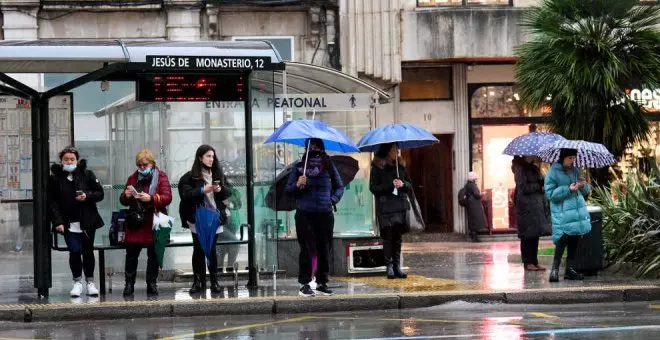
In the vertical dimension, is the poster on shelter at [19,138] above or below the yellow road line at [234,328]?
above

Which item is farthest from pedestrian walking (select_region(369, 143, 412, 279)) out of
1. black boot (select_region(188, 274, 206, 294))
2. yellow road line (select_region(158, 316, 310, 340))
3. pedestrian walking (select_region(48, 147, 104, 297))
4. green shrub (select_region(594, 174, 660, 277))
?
pedestrian walking (select_region(48, 147, 104, 297))

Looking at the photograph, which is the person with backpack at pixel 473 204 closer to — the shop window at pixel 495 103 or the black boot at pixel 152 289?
the shop window at pixel 495 103

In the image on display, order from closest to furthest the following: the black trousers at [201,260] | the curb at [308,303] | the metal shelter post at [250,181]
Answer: the curb at [308,303] < the black trousers at [201,260] < the metal shelter post at [250,181]

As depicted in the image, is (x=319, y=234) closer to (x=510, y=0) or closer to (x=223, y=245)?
(x=223, y=245)

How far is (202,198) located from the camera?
15625mm

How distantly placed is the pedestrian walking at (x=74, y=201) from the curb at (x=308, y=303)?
44.3 inches

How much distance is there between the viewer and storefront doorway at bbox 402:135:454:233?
31.1 m

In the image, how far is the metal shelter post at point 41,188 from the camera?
1548 cm

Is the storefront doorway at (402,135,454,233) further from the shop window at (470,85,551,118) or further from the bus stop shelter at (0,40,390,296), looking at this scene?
the bus stop shelter at (0,40,390,296)

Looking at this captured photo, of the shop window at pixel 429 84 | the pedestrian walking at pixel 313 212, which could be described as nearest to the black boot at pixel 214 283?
the pedestrian walking at pixel 313 212

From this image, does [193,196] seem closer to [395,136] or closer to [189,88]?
[189,88]

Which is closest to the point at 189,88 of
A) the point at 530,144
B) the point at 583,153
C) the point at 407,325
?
the point at 530,144

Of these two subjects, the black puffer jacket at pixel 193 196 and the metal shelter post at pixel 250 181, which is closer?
the black puffer jacket at pixel 193 196

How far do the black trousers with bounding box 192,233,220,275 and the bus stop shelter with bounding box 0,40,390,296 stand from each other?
0.61 meters
